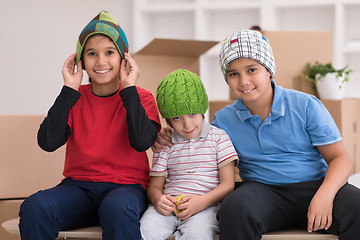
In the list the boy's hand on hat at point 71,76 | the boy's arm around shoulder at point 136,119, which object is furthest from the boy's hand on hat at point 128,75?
the boy's hand on hat at point 71,76

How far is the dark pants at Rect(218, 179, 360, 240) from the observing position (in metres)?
1.08

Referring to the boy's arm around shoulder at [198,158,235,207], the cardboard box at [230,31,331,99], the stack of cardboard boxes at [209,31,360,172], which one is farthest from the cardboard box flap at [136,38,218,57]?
the boy's arm around shoulder at [198,158,235,207]

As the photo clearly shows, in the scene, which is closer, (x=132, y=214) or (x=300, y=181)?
(x=132, y=214)

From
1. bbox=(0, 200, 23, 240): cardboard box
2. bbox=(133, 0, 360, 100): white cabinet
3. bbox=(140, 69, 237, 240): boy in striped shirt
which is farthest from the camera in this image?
bbox=(133, 0, 360, 100): white cabinet

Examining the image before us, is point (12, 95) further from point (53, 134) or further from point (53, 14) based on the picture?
point (53, 134)

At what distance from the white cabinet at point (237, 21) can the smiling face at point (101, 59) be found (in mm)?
1670

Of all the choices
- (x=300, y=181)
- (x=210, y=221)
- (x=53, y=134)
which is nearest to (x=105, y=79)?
(x=53, y=134)

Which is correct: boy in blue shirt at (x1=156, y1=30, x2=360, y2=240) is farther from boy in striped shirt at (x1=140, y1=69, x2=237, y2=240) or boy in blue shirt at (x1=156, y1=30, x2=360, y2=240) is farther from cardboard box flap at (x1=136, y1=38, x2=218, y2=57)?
cardboard box flap at (x1=136, y1=38, x2=218, y2=57)

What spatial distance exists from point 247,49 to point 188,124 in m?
0.26

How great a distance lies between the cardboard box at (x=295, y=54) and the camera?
6.59 ft

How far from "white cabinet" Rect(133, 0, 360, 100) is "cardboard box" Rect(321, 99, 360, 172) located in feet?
2.62

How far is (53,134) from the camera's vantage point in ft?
4.12

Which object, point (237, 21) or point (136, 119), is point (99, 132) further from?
point (237, 21)

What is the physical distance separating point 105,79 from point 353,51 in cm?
194
